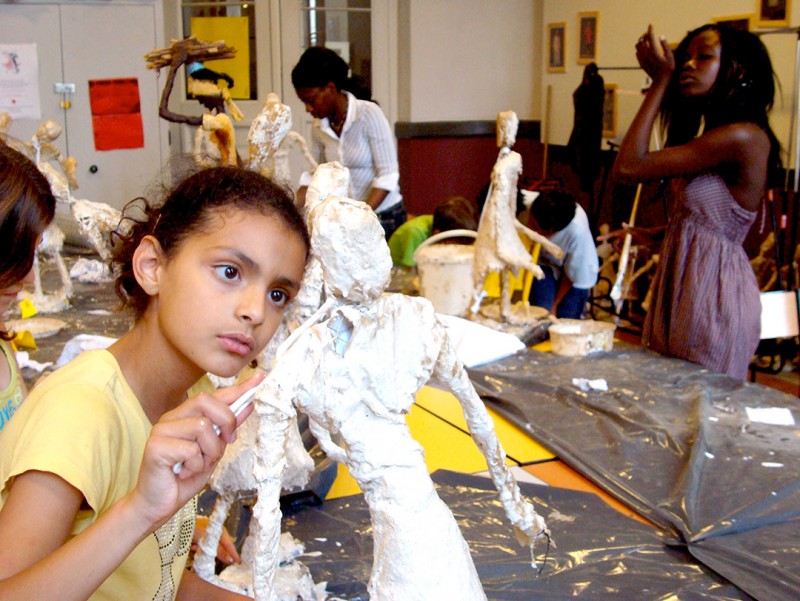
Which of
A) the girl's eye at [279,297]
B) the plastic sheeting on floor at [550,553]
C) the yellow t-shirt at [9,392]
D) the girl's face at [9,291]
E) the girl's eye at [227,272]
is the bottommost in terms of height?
the plastic sheeting on floor at [550,553]

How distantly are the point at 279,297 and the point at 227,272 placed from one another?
0.26 ft

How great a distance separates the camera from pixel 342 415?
1.00 metres

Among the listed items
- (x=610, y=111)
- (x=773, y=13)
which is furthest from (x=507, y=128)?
(x=610, y=111)

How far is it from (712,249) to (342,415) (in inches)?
66.1

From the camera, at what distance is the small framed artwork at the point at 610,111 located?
5.34 metres

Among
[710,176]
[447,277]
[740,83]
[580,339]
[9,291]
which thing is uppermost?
[740,83]

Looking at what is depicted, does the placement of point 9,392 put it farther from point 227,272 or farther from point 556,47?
point 556,47

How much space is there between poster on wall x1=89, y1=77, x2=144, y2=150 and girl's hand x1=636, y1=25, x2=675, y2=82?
12.4 ft

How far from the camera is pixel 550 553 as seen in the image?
146 centimetres

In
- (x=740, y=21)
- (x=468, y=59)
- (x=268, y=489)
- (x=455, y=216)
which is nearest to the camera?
(x=268, y=489)

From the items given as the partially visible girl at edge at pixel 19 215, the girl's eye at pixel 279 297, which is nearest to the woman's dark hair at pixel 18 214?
the partially visible girl at edge at pixel 19 215

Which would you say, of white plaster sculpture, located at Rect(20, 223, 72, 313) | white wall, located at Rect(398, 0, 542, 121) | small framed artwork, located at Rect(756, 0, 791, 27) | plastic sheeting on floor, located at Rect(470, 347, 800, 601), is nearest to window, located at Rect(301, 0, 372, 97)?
white wall, located at Rect(398, 0, 542, 121)

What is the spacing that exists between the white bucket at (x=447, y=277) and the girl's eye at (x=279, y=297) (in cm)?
191

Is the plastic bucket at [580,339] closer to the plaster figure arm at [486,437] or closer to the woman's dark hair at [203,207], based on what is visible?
the plaster figure arm at [486,437]
